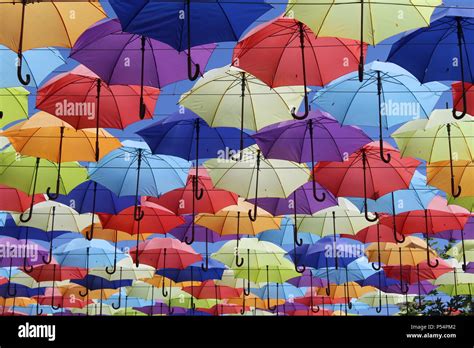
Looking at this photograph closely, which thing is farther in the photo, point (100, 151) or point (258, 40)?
point (100, 151)

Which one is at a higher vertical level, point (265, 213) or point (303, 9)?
point (303, 9)

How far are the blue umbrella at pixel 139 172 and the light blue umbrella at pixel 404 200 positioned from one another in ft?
11.3

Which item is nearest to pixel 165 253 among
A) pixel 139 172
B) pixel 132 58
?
pixel 139 172

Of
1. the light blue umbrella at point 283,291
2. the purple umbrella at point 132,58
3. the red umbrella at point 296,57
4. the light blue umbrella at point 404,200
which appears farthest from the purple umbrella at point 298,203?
the light blue umbrella at point 283,291

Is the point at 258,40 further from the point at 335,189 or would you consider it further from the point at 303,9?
the point at 335,189

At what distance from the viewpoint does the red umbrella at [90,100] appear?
9781 mm

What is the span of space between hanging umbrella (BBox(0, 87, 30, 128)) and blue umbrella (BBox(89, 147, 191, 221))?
82.5 inches

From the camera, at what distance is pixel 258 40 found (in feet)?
29.0

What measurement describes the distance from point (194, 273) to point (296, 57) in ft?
35.5

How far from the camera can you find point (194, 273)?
19.0m

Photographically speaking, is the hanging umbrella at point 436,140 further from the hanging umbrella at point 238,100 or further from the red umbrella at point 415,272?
the red umbrella at point 415,272

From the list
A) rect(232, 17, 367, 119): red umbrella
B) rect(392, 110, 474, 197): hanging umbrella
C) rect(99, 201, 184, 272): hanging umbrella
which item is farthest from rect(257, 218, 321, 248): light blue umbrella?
rect(232, 17, 367, 119): red umbrella
